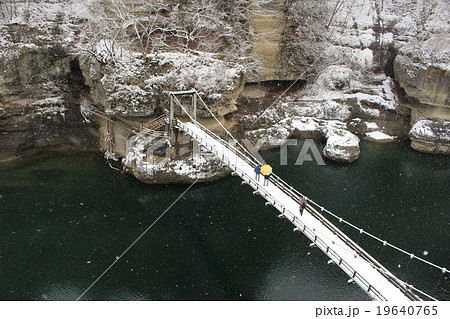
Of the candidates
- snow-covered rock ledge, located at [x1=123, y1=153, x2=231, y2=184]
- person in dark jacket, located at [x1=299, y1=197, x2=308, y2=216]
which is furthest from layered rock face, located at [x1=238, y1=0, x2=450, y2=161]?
person in dark jacket, located at [x1=299, y1=197, x2=308, y2=216]

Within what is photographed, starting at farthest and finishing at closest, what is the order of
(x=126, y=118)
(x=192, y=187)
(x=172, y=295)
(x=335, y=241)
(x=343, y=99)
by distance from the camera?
(x=343, y=99) → (x=126, y=118) → (x=192, y=187) → (x=172, y=295) → (x=335, y=241)

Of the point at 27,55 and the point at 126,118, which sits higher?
the point at 27,55

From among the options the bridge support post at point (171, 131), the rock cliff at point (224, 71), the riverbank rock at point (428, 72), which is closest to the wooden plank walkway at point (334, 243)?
the bridge support post at point (171, 131)

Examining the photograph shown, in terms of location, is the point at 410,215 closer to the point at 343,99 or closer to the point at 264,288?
the point at 264,288

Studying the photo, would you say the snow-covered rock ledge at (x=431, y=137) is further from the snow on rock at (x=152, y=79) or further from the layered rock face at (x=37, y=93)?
the layered rock face at (x=37, y=93)

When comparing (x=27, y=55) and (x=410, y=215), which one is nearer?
(x=410, y=215)

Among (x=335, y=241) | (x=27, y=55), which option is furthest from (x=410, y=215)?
(x=27, y=55)

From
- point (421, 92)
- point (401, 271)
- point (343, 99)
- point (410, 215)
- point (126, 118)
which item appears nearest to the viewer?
point (401, 271)

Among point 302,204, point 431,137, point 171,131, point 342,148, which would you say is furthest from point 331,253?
point 431,137
